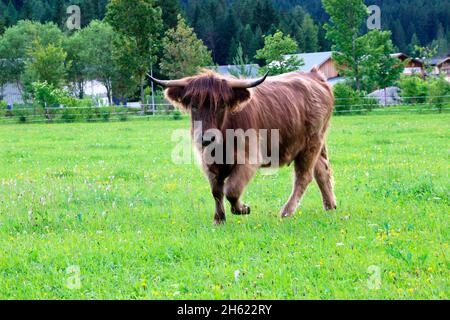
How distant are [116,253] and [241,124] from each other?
7.91 ft

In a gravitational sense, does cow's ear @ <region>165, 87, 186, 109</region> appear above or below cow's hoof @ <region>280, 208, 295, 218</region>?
above

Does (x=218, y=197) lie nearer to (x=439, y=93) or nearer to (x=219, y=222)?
(x=219, y=222)

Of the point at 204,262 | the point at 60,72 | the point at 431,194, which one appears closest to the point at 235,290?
the point at 204,262

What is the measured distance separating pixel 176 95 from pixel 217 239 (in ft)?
6.91

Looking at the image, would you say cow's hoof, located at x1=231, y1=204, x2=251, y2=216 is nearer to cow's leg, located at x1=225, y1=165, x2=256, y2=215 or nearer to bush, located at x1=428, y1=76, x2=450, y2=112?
cow's leg, located at x1=225, y1=165, x2=256, y2=215

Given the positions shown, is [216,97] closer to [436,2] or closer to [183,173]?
[183,173]

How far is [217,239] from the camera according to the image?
21.8 feet

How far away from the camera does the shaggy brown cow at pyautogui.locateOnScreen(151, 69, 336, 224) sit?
7.41 metres

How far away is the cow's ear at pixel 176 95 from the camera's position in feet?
25.5

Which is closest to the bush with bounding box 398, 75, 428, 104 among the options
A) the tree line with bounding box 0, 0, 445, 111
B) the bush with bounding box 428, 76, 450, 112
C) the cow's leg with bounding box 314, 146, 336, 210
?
the bush with bounding box 428, 76, 450, 112

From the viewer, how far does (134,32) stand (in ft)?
159

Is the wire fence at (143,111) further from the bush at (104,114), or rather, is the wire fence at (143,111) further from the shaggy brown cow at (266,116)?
the shaggy brown cow at (266,116)

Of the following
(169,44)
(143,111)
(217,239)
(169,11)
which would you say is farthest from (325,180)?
(169,11)

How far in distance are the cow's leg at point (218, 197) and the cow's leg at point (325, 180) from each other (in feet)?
5.75
